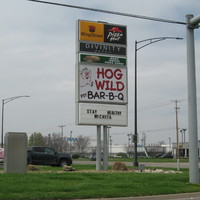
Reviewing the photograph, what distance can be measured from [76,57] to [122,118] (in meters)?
4.33

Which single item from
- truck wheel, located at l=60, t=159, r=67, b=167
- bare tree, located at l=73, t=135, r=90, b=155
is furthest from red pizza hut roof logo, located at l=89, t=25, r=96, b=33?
bare tree, located at l=73, t=135, r=90, b=155

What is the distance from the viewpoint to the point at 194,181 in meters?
16.6

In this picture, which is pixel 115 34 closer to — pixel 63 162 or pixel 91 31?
pixel 91 31

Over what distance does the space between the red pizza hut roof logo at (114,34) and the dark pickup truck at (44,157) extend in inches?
498

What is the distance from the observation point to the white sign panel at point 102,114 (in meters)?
22.0

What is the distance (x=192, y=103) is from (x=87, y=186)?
5.72 m

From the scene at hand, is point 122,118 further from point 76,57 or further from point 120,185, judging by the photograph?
point 120,185

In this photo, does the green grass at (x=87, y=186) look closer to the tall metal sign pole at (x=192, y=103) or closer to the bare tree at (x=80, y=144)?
the tall metal sign pole at (x=192, y=103)

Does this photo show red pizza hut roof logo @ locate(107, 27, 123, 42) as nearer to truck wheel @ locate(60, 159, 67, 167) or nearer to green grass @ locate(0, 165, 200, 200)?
green grass @ locate(0, 165, 200, 200)

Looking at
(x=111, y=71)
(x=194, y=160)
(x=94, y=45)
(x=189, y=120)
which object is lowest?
(x=194, y=160)

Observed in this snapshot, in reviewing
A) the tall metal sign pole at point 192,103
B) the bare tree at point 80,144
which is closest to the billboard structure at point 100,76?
the tall metal sign pole at point 192,103

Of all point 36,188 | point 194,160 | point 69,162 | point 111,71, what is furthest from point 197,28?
point 69,162

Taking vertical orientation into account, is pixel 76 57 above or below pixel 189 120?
above

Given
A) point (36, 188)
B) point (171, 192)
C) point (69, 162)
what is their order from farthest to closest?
1. point (69, 162)
2. point (171, 192)
3. point (36, 188)
